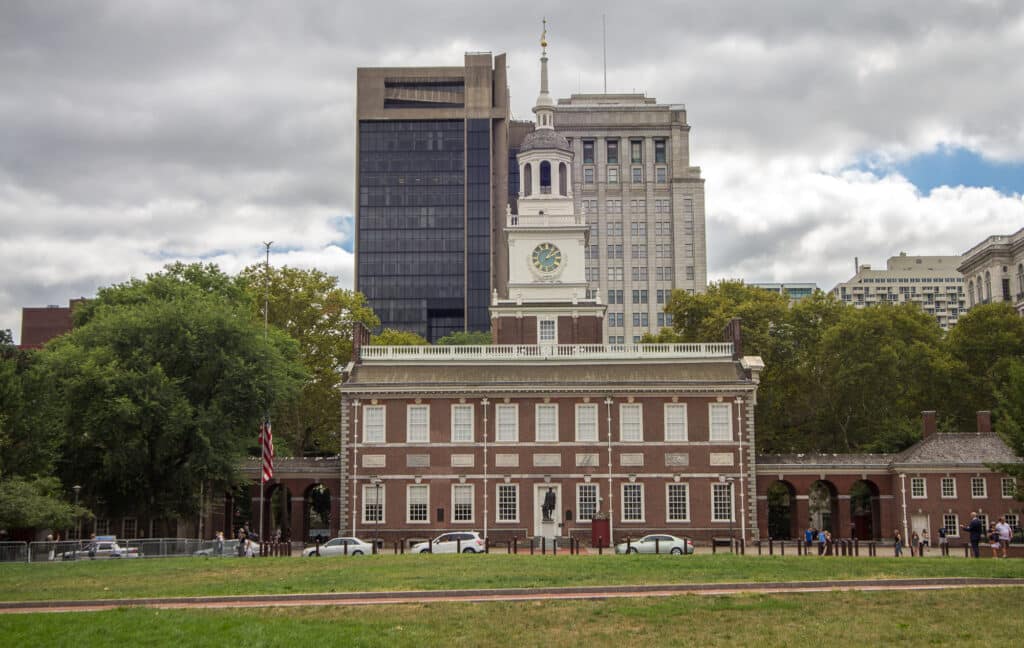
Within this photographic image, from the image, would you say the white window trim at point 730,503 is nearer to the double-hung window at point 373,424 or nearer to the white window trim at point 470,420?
the white window trim at point 470,420

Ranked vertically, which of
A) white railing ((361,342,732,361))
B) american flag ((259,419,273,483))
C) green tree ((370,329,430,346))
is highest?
green tree ((370,329,430,346))

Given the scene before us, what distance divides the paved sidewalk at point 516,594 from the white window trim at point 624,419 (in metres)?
31.6

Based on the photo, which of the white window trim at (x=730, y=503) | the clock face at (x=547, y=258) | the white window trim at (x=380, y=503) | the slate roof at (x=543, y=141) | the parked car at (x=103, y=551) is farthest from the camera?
the slate roof at (x=543, y=141)

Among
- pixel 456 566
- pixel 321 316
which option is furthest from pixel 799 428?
pixel 456 566

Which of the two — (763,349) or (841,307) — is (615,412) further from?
(841,307)

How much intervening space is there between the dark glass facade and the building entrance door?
101 meters

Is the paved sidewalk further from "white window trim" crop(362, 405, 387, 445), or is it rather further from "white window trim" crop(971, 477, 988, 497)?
"white window trim" crop(362, 405, 387, 445)

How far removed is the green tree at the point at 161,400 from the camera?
5388 centimetres

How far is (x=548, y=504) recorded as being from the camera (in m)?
59.2

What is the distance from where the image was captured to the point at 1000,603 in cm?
2695

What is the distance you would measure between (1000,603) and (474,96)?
14554 centimetres

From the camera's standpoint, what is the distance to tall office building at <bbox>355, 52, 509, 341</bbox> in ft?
534

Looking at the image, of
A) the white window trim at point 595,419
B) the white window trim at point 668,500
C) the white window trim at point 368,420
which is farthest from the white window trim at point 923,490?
the white window trim at point 368,420

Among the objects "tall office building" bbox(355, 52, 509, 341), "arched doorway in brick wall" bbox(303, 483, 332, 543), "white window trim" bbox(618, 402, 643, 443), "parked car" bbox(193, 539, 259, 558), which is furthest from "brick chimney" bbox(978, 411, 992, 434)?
"tall office building" bbox(355, 52, 509, 341)
